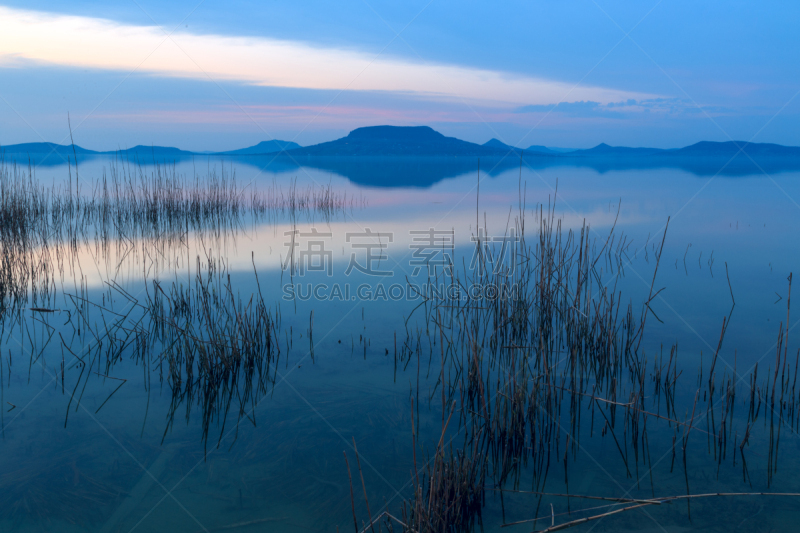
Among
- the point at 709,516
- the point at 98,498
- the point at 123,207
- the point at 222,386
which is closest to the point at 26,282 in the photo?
the point at 222,386

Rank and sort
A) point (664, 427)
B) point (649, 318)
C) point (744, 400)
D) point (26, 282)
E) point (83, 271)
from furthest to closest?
point (83, 271) < point (26, 282) < point (649, 318) < point (744, 400) < point (664, 427)

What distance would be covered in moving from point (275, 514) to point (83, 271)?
212 inches

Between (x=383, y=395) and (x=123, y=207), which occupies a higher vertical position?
(x=123, y=207)

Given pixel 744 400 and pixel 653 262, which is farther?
pixel 653 262

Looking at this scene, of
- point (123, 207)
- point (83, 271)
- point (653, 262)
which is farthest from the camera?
point (123, 207)

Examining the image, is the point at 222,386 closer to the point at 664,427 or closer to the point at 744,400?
the point at 664,427

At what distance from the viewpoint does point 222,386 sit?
10.8ft

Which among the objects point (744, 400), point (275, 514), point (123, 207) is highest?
point (123, 207)

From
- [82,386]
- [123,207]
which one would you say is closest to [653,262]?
[82,386]

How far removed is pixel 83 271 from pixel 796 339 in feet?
25.3

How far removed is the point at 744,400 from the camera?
120 inches

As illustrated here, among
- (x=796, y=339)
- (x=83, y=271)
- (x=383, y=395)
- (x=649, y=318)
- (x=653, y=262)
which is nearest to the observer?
(x=383, y=395)

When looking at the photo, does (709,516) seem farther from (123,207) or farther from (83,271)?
(123,207)

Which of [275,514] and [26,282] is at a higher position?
[26,282]
